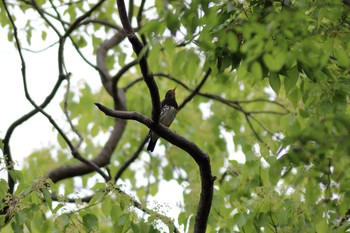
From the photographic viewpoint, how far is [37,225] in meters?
5.12

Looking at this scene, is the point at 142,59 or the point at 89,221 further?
the point at 89,221

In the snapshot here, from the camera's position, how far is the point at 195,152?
178 inches

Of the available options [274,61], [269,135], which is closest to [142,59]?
[274,61]

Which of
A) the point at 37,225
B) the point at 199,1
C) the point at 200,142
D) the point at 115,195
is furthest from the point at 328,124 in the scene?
the point at 200,142

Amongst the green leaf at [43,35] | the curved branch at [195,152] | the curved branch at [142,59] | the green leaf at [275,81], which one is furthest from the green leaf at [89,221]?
the green leaf at [43,35]

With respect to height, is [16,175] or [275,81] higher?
[275,81]

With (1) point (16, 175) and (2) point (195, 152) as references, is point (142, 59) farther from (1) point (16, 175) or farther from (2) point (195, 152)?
(1) point (16, 175)

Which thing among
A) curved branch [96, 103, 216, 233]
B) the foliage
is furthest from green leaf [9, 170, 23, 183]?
curved branch [96, 103, 216, 233]

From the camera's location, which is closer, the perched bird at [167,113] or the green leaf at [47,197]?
the green leaf at [47,197]

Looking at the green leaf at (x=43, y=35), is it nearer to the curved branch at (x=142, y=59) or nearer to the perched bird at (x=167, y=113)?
the perched bird at (x=167, y=113)

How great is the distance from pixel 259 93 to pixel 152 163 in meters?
2.04

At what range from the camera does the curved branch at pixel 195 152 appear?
4.27 m

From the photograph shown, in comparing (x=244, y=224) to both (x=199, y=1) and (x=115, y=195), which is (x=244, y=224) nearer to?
(x=115, y=195)

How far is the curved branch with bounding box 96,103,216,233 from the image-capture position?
14.0ft
